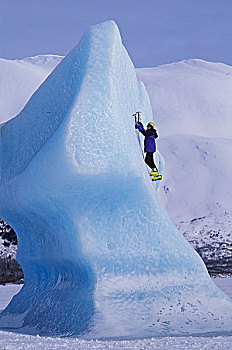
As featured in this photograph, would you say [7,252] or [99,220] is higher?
[99,220]

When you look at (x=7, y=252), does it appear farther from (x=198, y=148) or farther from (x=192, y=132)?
(x=192, y=132)

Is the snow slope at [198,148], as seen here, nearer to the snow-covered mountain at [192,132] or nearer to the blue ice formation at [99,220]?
the snow-covered mountain at [192,132]

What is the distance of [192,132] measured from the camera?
52562 millimetres

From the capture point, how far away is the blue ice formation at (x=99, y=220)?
756cm

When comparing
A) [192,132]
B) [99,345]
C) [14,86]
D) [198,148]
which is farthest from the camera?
[14,86]

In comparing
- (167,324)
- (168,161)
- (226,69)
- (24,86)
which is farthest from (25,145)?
(226,69)

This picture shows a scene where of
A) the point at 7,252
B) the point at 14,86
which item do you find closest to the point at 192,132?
the point at 14,86

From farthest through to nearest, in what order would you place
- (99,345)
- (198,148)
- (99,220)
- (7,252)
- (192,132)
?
(192,132)
(198,148)
(7,252)
(99,220)
(99,345)

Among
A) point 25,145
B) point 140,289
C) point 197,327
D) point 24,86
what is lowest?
point 197,327

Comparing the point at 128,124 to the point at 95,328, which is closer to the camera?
the point at 95,328

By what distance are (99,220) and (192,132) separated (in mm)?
45374

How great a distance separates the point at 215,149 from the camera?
4378 centimetres

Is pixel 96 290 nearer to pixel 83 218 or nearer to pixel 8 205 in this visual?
pixel 83 218

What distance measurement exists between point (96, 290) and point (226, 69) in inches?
2903
